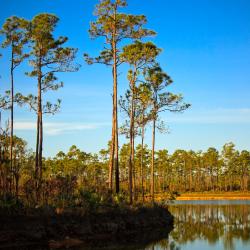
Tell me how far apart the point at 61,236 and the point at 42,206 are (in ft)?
6.25

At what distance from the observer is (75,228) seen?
19.4 m

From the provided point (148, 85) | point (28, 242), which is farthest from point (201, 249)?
point (148, 85)

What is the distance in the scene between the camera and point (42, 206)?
770 inches

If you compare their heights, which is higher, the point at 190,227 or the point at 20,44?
the point at 20,44

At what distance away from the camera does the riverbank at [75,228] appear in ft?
56.2

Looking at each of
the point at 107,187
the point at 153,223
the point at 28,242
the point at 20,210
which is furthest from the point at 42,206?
the point at 153,223

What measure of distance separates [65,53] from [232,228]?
53.8 ft

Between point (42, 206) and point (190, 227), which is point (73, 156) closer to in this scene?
point (190, 227)

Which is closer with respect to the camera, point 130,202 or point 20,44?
point 130,202

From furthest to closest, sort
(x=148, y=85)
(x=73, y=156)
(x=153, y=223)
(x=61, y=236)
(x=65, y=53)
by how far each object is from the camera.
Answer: (x=73, y=156) < (x=148, y=85) < (x=65, y=53) < (x=153, y=223) < (x=61, y=236)

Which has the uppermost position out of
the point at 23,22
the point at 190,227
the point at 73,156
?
the point at 23,22

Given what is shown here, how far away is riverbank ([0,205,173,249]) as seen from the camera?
17141 millimetres

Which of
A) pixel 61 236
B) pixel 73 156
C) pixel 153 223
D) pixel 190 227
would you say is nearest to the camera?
pixel 61 236

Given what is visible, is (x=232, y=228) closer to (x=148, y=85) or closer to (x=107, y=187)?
(x=107, y=187)
